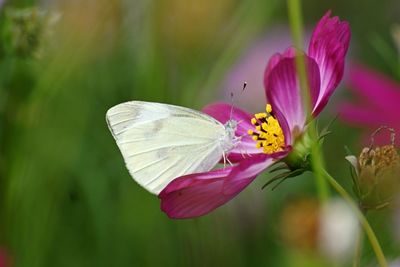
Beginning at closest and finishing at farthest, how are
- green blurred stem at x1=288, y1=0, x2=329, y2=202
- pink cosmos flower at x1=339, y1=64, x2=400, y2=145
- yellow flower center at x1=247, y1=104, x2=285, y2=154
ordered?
1. green blurred stem at x1=288, y1=0, x2=329, y2=202
2. yellow flower center at x1=247, y1=104, x2=285, y2=154
3. pink cosmos flower at x1=339, y1=64, x2=400, y2=145

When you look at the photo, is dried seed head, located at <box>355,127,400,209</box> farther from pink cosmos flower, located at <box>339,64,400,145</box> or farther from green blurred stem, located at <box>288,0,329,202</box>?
pink cosmos flower, located at <box>339,64,400,145</box>

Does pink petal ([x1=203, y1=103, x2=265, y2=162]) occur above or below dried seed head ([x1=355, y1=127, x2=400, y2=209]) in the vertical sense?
above

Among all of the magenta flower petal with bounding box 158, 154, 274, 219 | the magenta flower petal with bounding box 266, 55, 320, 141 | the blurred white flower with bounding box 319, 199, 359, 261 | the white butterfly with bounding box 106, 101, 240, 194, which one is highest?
the magenta flower petal with bounding box 266, 55, 320, 141

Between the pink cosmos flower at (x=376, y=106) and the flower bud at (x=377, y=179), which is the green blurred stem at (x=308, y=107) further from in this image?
the pink cosmos flower at (x=376, y=106)

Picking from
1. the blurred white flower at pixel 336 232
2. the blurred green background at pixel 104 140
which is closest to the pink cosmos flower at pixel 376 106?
the blurred green background at pixel 104 140

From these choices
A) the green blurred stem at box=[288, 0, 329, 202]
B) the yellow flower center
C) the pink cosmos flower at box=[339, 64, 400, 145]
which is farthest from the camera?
the pink cosmos flower at box=[339, 64, 400, 145]

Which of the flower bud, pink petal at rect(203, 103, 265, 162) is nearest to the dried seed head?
the flower bud

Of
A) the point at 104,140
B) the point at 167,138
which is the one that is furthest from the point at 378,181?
the point at 104,140
